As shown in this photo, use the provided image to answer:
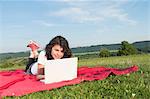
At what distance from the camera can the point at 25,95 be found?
6.20 m

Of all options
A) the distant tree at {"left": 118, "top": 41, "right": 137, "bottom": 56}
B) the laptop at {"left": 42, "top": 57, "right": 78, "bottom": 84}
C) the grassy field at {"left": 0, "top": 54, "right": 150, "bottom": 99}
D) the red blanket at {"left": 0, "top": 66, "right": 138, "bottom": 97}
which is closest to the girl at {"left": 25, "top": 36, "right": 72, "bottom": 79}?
the red blanket at {"left": 0, "top": 66, "right": 138, "bottom": 97}

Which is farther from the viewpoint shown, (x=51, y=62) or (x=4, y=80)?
(x=4, y=80)

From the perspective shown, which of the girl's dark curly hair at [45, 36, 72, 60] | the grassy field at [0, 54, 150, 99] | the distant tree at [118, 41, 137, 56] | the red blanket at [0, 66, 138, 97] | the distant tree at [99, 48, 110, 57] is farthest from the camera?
the distant tree at [118, 41, 137, 56]

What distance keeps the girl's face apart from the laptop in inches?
27.7

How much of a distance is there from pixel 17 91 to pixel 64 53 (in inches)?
80.2

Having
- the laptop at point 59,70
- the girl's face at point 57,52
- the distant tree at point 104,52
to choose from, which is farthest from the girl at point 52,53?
the distant tree at point 104,52

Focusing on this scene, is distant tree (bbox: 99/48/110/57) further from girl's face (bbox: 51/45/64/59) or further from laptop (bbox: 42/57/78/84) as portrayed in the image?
laptop (bbox: 42/57/78/84)

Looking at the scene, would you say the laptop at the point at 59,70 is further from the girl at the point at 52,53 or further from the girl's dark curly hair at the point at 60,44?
the girl's dark curly hair at the point at 60,44

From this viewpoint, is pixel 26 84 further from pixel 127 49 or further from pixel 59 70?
pixel 127 49

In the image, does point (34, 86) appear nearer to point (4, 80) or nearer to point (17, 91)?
point (17, 91)

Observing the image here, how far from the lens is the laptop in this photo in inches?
267

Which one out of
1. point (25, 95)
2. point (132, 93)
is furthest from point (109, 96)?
point (25, 95)

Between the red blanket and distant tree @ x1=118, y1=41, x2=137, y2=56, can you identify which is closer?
the red blanket

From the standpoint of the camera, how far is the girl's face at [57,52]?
7.84m
